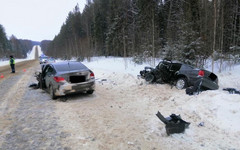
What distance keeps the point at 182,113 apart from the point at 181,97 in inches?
54.2

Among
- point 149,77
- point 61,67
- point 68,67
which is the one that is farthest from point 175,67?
point 61,67

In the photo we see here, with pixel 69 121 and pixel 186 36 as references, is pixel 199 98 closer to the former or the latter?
pixel 69 121

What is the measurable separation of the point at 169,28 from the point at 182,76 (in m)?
14.3

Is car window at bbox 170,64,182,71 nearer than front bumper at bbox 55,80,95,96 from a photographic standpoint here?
Answer: No

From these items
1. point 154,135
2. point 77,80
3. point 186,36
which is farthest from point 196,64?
point 154,135

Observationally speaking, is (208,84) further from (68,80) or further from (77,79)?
(68,80)

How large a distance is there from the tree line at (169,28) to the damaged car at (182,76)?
4.83 meters

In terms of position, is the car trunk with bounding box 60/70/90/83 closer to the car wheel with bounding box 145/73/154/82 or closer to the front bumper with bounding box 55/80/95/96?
the front bumper with bounding box 55/80/95/96

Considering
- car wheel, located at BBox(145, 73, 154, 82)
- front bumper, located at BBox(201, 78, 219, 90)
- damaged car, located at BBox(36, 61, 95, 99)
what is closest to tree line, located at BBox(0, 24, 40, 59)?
damaged car, located at BBox(36, 61, 95, 99)

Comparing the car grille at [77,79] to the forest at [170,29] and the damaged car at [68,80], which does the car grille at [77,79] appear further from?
the forest at [170,29]

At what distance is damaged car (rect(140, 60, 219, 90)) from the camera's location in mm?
7306

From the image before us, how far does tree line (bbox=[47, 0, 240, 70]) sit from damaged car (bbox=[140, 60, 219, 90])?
4.83 meters

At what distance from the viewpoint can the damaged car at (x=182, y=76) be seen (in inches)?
288

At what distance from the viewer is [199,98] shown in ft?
19.1
